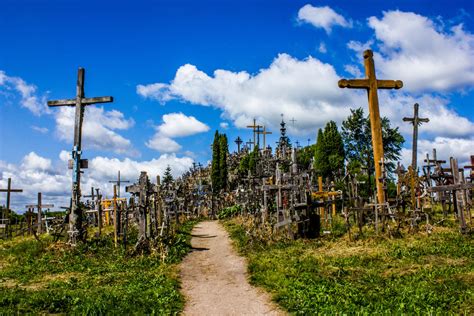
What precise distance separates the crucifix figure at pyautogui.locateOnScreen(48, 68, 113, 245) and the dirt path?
17.4ft

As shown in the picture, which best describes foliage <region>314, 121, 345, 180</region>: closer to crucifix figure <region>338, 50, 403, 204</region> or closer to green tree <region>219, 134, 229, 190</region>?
green tree <region>219, 134, 229, 190</region>

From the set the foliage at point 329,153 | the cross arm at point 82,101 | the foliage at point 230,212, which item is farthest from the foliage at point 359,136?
the cross arm at point 82,101

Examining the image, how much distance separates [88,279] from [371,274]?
27.0ft

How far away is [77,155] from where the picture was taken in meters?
18.6

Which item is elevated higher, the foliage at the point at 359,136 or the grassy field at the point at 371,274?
the foliage at the point at 359,136

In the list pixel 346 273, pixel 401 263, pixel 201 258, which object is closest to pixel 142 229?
pixel 201 258

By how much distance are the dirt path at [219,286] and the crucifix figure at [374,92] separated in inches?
263

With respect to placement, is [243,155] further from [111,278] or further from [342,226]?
[111,278]

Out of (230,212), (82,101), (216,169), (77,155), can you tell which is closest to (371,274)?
(77,155)

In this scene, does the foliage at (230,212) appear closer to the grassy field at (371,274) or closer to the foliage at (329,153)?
the foliage at (329,153)

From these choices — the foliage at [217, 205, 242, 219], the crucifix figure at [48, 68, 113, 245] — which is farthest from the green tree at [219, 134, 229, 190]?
the crucifix figure at [48, 68, 113, 245]

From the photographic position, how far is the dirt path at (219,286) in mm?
9242

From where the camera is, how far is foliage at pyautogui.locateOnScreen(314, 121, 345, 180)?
45656mm

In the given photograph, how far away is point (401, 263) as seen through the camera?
11.7m
